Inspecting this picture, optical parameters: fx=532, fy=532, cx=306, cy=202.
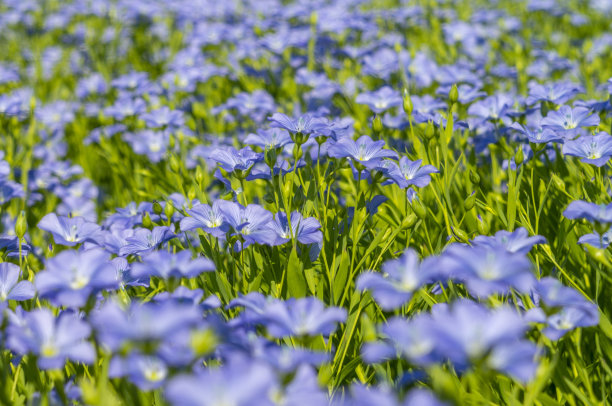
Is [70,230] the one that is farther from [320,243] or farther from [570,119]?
[570,119]

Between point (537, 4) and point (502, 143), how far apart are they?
3897 millimetres

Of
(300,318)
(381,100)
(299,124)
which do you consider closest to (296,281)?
(300,318)

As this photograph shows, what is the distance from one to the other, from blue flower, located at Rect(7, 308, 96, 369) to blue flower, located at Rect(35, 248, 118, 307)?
0.17 ft

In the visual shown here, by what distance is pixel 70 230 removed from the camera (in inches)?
82.1

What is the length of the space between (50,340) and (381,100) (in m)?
2.11

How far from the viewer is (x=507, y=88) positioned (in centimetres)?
413

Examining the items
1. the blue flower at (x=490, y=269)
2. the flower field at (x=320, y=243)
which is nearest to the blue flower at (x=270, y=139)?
the flower field at (x=320, y=243)

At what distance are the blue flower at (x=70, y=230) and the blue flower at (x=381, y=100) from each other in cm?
144

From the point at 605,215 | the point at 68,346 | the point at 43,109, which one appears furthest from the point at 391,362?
the point at 43,109

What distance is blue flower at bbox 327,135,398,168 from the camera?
6.31 feet

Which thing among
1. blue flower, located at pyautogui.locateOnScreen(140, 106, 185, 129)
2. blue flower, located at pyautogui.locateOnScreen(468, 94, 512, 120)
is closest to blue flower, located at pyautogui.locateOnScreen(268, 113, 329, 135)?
blue flower, located at pyautogui.locateOnScreen(468, 94, 512, 120)

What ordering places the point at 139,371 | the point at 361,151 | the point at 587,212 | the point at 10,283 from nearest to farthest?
the point at 139,371
the point at 587,212
the point at 10,283
the point at 361,151

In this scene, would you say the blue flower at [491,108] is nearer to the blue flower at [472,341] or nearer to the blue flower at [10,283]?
the blue flower at [472,341]

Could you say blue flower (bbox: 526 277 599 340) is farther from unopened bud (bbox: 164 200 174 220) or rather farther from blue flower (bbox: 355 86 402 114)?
blue flower (bbox: 355 86 402 114)
